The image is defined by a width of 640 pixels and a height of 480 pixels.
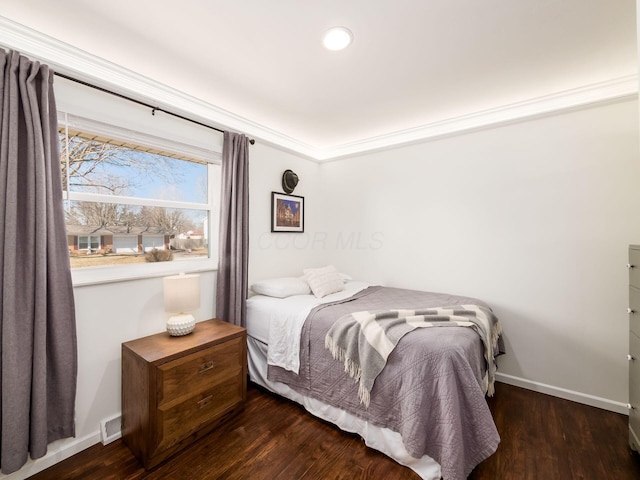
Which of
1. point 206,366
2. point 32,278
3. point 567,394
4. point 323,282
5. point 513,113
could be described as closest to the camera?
point 32,278

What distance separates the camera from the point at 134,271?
207cm

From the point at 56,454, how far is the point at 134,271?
3.69 feet

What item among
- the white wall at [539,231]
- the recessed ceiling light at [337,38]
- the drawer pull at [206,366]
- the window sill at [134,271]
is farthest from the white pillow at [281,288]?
the recessed ceiling light at [337,38]

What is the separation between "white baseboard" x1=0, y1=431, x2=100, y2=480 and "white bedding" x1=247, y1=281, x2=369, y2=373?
121cm

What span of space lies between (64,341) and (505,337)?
10.9 ft

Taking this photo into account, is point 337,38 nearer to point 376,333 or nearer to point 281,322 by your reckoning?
point 376,333

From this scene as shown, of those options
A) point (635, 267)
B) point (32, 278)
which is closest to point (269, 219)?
point (32, 278)

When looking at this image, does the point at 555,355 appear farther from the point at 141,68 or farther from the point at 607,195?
the point at 141,68

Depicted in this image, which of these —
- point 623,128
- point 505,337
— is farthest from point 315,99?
point 505,337

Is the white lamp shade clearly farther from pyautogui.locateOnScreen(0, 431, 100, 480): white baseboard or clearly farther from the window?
pyautogui.locateOnScreen(0, 431, 100, 480): white baseboard

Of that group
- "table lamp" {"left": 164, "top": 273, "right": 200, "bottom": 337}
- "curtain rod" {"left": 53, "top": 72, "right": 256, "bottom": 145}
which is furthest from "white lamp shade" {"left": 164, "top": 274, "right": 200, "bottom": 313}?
"curtain rod" {"left": 53, "top": 72, "right": 256, "bottom": 145}

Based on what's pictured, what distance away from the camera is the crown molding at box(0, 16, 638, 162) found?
165 centimetres

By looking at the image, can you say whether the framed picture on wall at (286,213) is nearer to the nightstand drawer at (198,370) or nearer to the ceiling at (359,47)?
the ceiling at (359,47)

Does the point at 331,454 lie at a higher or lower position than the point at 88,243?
lower
